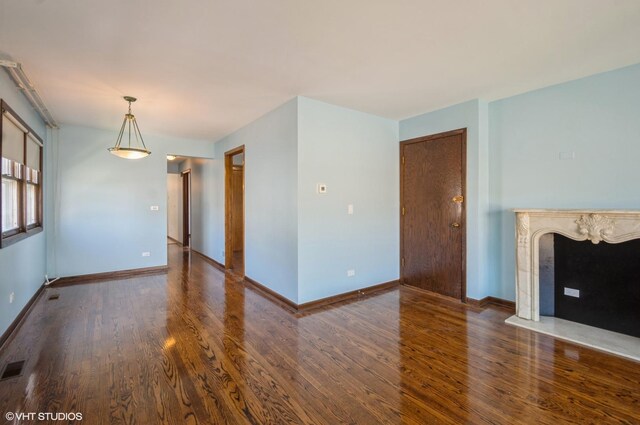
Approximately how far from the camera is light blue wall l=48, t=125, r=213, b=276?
15.3ft

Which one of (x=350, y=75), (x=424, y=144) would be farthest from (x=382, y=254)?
(x=350, y=75)

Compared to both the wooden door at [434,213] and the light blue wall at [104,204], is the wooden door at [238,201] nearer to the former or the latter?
the light blue wall at [104,204]

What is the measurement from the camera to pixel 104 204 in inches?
196

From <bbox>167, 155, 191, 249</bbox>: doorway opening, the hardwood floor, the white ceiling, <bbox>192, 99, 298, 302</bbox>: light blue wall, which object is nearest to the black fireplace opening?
the hardwood floor

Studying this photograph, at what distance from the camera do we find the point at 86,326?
2.99 metres

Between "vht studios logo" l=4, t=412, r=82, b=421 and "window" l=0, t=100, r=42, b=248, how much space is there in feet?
5.05

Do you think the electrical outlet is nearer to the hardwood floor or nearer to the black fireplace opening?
the black fireplace opening

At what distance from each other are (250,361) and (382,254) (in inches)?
102

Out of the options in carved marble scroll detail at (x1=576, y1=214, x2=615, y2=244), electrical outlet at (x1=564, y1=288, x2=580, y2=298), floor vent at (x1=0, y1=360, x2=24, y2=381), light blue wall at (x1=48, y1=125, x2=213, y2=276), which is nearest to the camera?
floor vent at (x1=0, y1=360, x2=24, y2=381)

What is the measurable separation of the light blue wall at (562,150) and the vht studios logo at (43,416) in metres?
4.16

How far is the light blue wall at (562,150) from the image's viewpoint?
277cm

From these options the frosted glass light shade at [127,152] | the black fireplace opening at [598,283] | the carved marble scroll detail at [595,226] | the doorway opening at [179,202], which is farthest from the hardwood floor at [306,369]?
the doorway opening at [179,202]

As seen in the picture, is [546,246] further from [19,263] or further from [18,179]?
[18,179]

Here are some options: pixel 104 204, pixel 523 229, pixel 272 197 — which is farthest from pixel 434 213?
pixel 104 204
